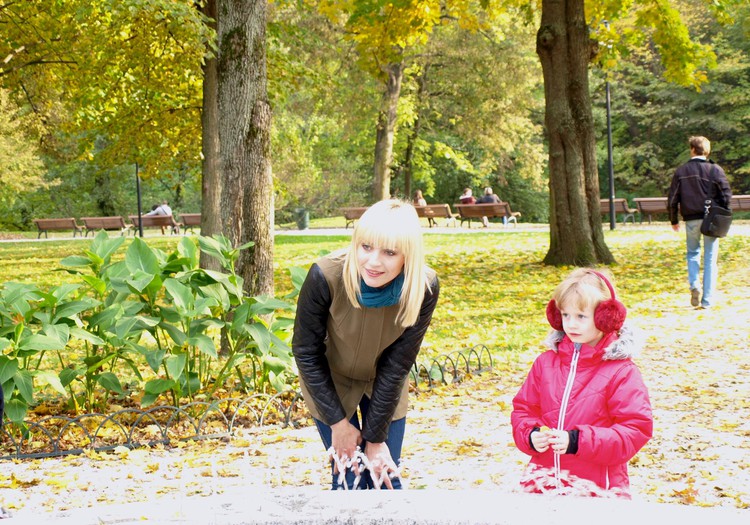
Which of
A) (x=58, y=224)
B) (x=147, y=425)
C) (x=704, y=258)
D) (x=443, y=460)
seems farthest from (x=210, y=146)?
(x=58, y=224)

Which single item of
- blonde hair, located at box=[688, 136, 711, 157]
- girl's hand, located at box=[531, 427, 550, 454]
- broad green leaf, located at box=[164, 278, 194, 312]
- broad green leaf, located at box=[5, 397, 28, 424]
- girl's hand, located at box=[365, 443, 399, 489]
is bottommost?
broad green leaf, located at box=[5, 397, 28, 424]

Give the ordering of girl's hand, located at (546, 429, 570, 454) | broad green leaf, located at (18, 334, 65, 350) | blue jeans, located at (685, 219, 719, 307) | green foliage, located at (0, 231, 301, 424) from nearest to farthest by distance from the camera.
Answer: girl's hand, located at (546, 429, 570, 454) → broad green leaf, located at (18, 334, 65, 350) → green foliage, located at (0, 231, 301, 424) → blue jeans, located at (685, 219, 719, 307)

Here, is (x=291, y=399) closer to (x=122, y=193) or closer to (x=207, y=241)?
(x=207, y=241)

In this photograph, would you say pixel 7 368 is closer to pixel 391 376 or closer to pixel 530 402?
pixel 391 376

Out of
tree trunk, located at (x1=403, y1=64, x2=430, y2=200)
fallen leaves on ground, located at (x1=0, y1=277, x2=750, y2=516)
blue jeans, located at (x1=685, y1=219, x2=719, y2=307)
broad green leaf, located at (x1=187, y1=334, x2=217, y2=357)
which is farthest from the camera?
tree trunk, located at (x1=403, y1=64, x2=430, y2=200)

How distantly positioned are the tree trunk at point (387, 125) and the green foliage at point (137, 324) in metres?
22.1

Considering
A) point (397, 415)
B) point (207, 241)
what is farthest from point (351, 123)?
point (397, 415)

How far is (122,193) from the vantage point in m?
43.2

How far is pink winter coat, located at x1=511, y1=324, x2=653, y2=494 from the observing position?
2691 mm

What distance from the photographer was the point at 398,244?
2777mm

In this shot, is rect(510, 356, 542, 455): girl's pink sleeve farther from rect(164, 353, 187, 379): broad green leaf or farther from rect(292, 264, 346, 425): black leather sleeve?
rect(164, 353, 187, 379): broad green leaf

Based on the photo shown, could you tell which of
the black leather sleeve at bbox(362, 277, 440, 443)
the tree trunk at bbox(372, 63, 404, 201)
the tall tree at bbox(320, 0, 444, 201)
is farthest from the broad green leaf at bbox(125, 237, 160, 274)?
the tree trunk at bbox(372, 63, 404, 201)

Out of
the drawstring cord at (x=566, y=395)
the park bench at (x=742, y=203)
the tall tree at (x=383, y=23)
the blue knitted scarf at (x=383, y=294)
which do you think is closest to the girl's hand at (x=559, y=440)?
the drawstring cord at (x=566, y=395)

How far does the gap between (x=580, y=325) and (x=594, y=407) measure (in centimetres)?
25
